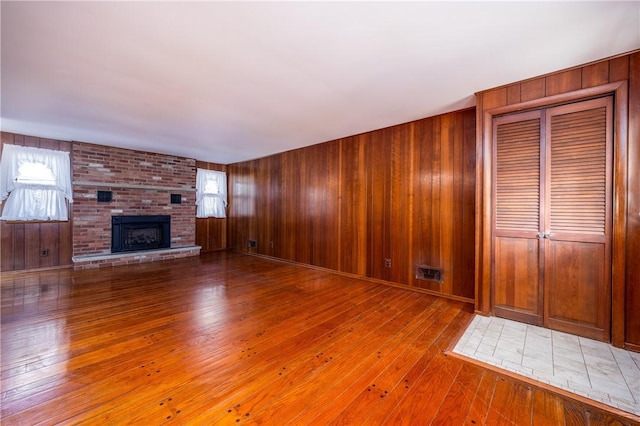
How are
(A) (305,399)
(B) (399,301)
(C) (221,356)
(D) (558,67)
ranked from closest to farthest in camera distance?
1. (A) (305,399)
2. (C) (221,356)
3. (D) (558,67)
4. (B) (399,301)

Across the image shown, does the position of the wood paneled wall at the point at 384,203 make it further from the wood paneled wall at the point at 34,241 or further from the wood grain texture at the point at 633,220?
the wood paneled wall at the point at 34,241

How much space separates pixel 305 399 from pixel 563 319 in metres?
2.48

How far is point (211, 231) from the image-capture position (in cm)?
702

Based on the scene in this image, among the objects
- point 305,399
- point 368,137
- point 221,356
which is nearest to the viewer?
point 305,399

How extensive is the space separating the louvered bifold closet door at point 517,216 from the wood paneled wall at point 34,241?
7.13 m

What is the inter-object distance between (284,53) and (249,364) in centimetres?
245

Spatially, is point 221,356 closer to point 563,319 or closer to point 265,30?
point 265,30

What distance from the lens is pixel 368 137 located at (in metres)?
4.19

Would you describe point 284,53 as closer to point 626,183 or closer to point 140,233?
point 626,183

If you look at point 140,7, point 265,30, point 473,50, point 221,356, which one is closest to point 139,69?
point 140,7

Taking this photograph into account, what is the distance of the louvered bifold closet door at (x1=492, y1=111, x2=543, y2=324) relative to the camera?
2479mm

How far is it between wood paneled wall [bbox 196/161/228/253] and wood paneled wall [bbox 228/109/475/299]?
185 centimetres

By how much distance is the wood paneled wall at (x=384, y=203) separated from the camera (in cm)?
326

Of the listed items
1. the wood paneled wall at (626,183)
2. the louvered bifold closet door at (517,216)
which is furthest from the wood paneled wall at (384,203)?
the wood paneled wall at (626,183)
